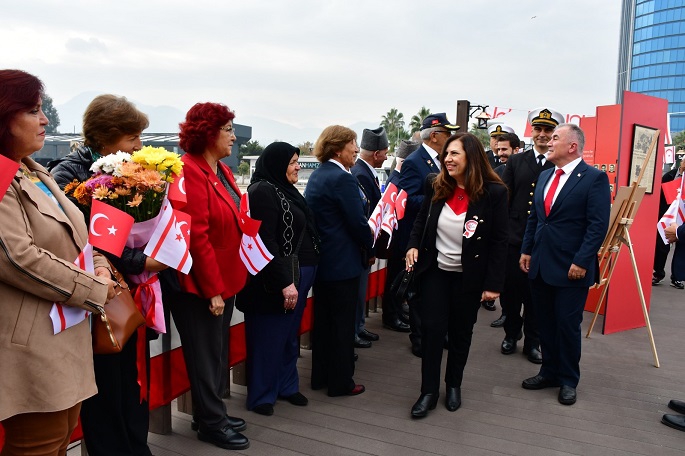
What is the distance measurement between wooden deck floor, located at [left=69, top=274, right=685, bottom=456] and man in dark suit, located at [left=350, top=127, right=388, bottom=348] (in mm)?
231

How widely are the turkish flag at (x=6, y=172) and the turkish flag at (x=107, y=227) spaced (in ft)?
1.31

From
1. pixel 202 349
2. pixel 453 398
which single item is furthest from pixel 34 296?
pixel 453 398

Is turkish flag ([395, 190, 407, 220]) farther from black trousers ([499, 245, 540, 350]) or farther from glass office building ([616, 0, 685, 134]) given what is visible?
glass office building ([616, 0, 685, 134])

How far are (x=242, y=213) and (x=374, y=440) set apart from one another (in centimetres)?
145

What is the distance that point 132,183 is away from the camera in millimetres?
2002

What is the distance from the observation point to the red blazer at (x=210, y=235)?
245cm

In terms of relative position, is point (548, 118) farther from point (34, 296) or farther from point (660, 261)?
point (660, 261)

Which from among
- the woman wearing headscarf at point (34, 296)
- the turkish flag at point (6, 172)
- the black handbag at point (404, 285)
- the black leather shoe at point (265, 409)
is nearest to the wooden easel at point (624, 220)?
the black handbag at point (404, 285)

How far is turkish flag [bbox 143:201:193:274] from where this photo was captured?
6.95 feet

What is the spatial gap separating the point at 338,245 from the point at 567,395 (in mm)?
1829

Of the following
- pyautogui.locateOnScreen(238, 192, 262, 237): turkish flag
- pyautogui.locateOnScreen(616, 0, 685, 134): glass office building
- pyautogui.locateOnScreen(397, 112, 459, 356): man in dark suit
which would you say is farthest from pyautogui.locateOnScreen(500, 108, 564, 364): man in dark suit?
pyautogui.locateOnScreen(616, 0, 685, 134): glass office building

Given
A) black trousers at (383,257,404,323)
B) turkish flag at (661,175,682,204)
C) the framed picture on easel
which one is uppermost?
the framed picture on easel

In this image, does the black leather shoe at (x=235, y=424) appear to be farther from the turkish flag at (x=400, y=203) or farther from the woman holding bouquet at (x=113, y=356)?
the turkish flag at (x=400, y=203)

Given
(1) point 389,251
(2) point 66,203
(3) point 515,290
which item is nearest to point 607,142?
(3) point 515,290
